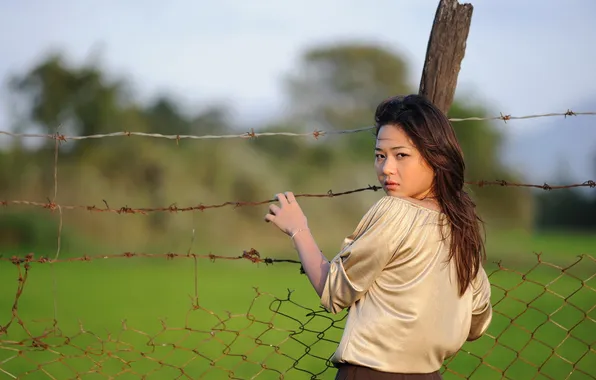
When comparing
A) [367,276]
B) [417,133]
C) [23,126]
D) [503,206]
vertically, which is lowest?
[503,206]

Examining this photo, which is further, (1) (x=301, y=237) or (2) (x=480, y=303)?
(2) (x=480, y=303)

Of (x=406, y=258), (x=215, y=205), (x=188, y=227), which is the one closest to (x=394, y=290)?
(x=406, y=258)

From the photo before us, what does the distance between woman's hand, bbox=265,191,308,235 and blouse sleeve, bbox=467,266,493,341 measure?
1.83ft

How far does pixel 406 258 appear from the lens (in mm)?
2244

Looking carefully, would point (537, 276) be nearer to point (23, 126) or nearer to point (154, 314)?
point (154, 314)

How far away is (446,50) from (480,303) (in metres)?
0.97

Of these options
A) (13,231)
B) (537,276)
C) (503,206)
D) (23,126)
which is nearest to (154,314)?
(537,276)

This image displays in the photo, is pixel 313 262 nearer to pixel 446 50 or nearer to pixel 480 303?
pixel 480 303

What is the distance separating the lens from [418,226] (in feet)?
7.39

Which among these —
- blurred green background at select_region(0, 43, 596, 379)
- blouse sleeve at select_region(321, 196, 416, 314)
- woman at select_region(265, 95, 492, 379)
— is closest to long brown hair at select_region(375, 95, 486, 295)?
woman at select_region(265, 95, 492, 379)

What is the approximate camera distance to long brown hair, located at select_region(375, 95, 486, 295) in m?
2.32

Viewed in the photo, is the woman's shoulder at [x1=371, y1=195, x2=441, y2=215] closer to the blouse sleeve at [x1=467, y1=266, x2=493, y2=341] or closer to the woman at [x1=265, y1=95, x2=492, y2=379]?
the woman at [x1=265, y1=95, x2=492, y2=379]

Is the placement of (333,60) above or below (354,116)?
above

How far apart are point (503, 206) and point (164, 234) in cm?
1959
